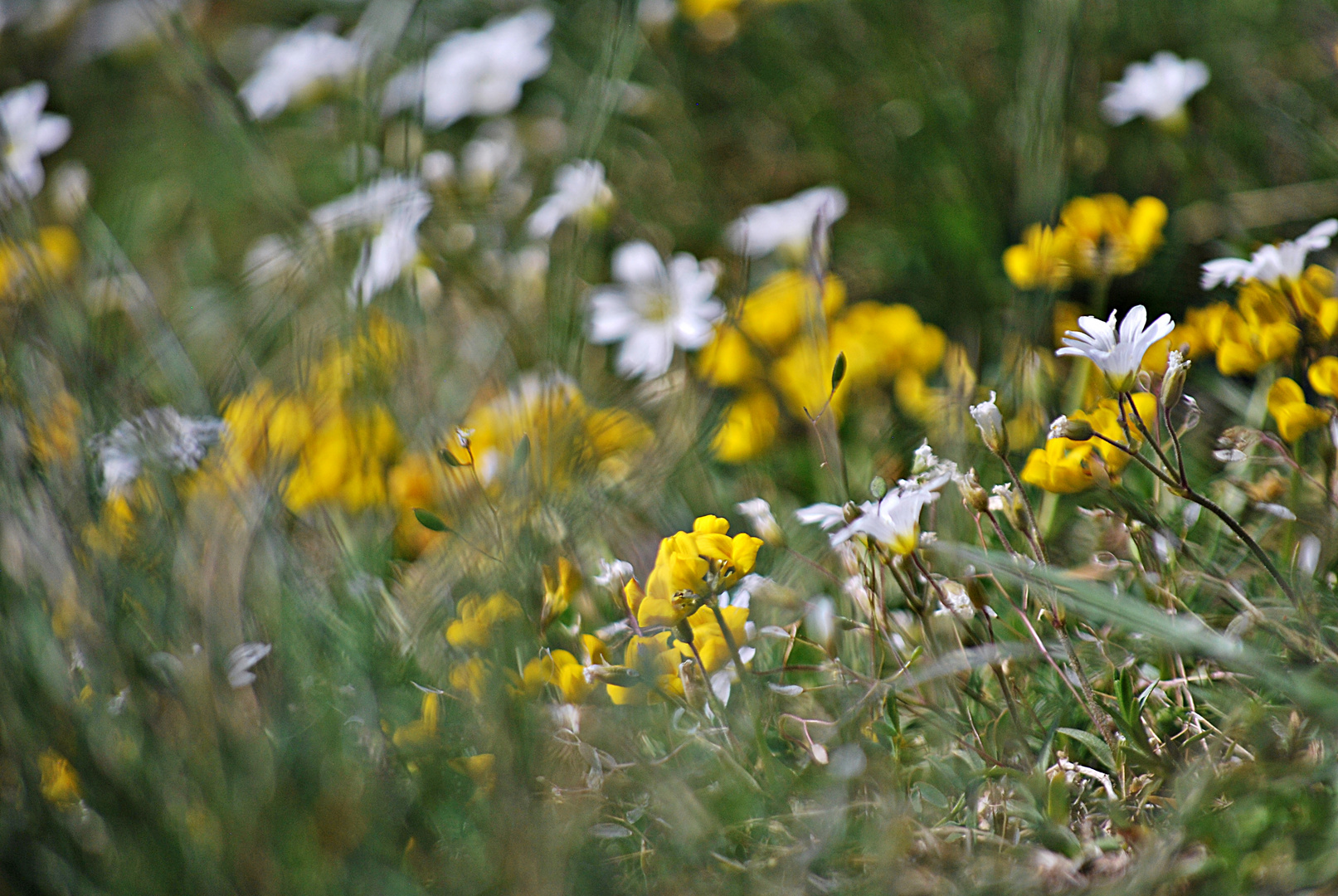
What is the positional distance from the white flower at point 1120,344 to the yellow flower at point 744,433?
388 mm

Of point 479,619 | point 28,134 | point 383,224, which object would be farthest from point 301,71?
point 479,619

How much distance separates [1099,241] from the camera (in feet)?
3.83

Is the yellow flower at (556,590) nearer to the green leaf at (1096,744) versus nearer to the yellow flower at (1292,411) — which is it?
the green leaf at (1096,744)

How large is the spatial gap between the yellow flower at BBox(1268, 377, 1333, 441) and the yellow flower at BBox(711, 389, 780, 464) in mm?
461

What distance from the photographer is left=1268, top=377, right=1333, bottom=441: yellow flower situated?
779 millimetres

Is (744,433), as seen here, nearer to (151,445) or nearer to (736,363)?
(736,363)

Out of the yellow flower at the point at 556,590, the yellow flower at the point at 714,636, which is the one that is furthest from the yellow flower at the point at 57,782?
the yellow flower at the point at 714,636

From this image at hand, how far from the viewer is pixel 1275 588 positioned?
788 mm

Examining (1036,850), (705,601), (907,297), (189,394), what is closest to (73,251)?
(189,394)

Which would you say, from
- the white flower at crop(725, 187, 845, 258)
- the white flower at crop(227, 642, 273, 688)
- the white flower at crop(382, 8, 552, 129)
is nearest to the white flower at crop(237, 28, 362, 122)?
the white flower at crop(382, 8, 552, 129)

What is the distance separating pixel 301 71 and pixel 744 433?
1.42m

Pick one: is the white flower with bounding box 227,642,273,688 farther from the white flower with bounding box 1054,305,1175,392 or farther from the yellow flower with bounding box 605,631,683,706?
the white flower with bounding box 1054,305,1175,392

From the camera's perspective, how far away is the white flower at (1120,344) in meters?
0.68

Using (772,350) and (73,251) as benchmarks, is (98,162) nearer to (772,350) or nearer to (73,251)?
(73,251)
